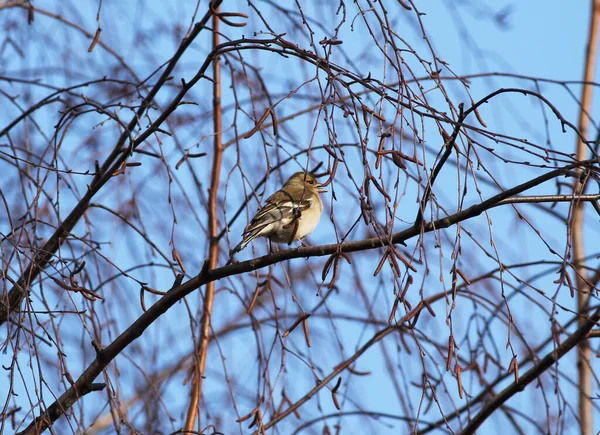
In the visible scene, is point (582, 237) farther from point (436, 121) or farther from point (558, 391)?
point (436, 121)

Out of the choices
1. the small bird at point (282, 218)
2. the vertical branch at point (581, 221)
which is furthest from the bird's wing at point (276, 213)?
the vertical branch at point (581, 221)

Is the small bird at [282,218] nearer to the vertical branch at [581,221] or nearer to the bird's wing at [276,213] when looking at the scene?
the bird's wing at [276,213]

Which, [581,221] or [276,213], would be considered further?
[581,221]

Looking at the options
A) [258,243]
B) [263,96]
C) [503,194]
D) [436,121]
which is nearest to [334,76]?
[436,121]

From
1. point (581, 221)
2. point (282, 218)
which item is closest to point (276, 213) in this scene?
point (282, 218)

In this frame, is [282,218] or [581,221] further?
[581,221]

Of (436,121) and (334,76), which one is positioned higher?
(334,76)

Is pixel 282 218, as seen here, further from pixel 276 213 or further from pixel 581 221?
pixel 581 221

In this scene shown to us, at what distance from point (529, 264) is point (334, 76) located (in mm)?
1740

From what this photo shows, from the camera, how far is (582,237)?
540 centimetres

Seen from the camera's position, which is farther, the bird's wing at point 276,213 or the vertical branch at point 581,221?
the vertical branch at point 581,221

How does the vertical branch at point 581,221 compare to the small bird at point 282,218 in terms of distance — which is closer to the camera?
the small bird at point 282,218

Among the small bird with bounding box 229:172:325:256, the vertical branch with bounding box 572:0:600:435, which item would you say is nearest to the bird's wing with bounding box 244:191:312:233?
the small bird with bounding box 229:172:325:256

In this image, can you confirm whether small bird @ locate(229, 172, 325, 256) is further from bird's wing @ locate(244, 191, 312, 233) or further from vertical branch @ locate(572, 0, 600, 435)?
vertical branch @ locate(572, 0, 600, 435)
